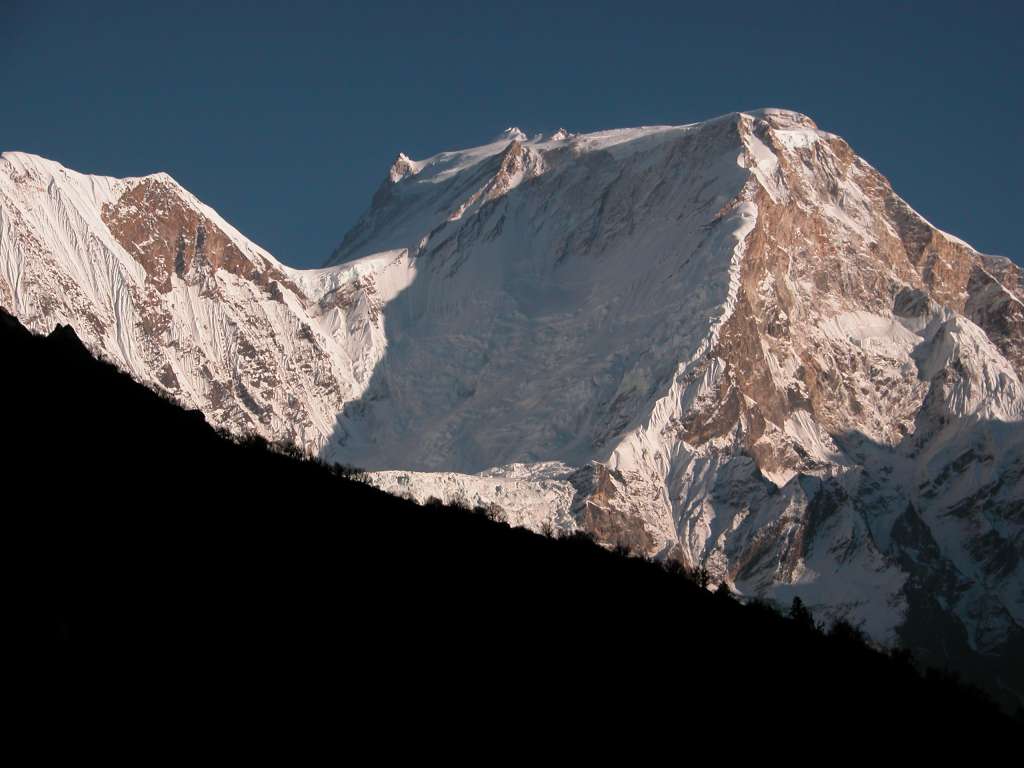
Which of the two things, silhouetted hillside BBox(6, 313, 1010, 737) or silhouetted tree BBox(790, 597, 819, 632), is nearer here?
silhouetted hillside BBox(6, 313, 1010, 737)

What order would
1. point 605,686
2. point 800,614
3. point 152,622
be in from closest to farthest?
point 152,622, point 605,686, point 800,614

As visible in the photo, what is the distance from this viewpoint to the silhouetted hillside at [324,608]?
35812 millimetres

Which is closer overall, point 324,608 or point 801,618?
point 324,608

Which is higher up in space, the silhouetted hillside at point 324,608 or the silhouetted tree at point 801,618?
the silhouetted tree at point 801,618

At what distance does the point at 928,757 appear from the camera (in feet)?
152

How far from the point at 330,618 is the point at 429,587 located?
5.49m

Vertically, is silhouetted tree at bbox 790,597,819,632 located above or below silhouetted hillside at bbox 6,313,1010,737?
above

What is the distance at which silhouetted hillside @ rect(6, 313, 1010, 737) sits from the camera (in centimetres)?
3581

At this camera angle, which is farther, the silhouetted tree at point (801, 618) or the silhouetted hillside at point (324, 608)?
the silhouetted tree at point (801, 618)

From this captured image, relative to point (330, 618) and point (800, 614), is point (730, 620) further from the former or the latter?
point (330, 618)

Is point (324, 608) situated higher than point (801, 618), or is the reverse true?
point (801, 618)

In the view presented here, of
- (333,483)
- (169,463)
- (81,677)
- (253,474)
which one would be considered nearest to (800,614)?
(333,483)

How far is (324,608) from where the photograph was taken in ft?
137

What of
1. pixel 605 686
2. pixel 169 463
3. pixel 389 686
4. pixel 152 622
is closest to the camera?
pixel 152 622
